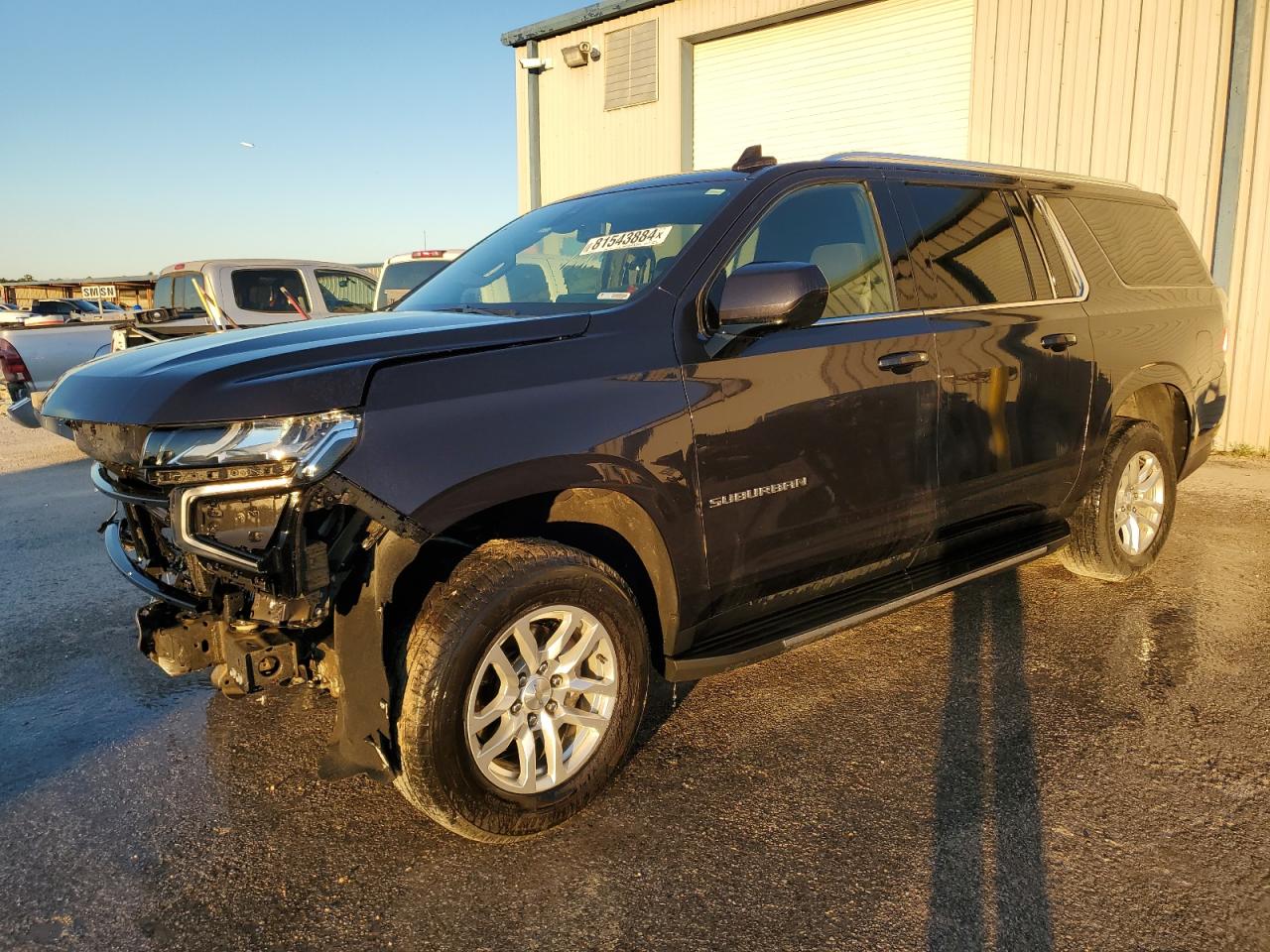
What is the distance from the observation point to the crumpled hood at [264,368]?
2.37m

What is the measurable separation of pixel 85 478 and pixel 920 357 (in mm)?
7717

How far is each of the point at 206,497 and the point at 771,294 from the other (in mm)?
1691

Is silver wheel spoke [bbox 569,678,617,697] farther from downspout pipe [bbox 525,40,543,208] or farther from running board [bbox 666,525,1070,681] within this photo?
downspout pipe [bbox 525,40,543,208]

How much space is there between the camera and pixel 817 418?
325cm

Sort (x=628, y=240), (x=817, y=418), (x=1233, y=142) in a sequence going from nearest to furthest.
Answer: (x=817, y=418)
(x=628, y=240)
(x=1233, y=142)

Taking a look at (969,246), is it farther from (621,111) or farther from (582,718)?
(621,111)

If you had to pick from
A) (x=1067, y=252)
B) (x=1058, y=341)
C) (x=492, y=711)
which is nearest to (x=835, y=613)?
(x=492, y=711)

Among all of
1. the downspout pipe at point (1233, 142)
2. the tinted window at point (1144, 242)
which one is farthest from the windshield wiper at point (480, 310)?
the downspout pipe at point (1233, 142)

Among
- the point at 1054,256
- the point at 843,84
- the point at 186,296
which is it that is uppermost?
the point at 843,84

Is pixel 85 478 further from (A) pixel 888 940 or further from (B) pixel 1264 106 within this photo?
(B) pixel 1264 106

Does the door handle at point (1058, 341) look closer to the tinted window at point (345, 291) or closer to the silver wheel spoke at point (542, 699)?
the silver wheel spoke at point (542, 699)

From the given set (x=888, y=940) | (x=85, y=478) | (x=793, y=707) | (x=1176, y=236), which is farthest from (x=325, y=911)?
(x=85, y=478)

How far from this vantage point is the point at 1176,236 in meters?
5.24

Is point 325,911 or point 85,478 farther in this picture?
point 85,478
